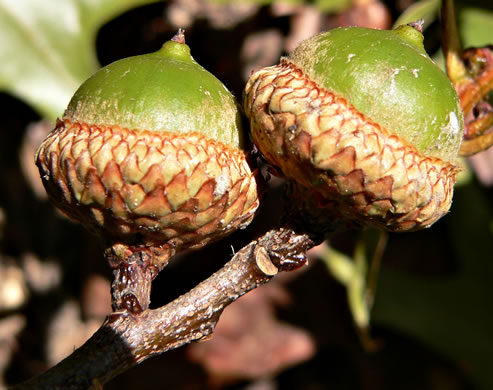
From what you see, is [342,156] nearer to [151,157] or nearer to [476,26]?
[151,157]

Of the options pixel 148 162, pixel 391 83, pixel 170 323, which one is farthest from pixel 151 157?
pixel 391 83

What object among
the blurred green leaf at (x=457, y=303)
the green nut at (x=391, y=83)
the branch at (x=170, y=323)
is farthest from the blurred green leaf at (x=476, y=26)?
the branch at (x=170, y=323)

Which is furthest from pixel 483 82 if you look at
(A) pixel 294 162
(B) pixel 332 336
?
(B) pixel 332 336

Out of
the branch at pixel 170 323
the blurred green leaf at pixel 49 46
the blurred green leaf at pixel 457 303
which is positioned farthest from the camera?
the blurred green leaf at pixel 457 303

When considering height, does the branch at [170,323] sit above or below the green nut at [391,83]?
below

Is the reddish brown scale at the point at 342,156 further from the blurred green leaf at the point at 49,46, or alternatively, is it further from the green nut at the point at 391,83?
the blurred green leaf at the point at 49,46

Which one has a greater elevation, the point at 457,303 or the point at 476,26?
the point at 476,26

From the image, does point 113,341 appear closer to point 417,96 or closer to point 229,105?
point 229,105
